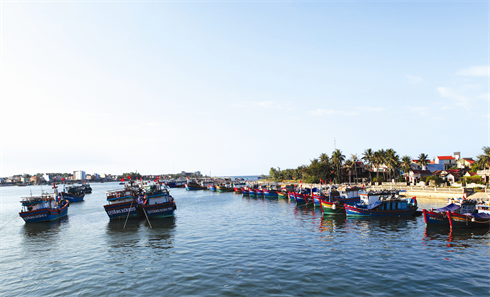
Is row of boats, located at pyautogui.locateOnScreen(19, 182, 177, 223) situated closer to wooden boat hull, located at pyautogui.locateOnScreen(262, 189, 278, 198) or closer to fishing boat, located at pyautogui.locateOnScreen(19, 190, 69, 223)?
fishing boat, located at pyautogui.locateOnScreen(19, 190, 69, 223)

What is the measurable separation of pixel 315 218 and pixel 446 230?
1787 cm

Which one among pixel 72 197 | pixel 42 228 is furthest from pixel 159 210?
pixel 72 197

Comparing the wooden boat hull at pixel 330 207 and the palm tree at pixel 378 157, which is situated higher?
the palm tree at pixel 378 157

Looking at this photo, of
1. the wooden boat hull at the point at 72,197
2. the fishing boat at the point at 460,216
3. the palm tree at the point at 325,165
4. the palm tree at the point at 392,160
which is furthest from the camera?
the palm tree at the point at 325,165

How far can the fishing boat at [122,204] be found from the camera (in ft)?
159

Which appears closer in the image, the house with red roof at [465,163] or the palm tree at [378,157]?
the palm tree at [378,157]

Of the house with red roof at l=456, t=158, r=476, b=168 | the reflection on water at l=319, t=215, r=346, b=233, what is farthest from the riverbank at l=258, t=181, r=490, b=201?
the house with red roof at l=456, t=158, r=476, b=168

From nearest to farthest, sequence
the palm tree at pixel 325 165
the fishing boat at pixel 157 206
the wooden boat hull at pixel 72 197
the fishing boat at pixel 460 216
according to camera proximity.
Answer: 1. the fishing boat at pixel 460 216
2. the fishing boat at pixel 157 206
3. the wooden boat hull at pixel 72 197
4. the palm tree at pixel 325 165

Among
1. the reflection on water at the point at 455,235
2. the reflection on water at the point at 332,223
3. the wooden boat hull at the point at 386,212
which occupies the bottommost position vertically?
the reflection on water at the point at 332,223

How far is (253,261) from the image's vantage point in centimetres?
2327

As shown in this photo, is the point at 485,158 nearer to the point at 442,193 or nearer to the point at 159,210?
the point at 442,193

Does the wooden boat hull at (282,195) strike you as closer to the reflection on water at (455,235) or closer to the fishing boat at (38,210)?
the reflection on water at (455,235)

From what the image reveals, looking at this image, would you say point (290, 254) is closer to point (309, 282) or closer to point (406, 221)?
point (309, 282)

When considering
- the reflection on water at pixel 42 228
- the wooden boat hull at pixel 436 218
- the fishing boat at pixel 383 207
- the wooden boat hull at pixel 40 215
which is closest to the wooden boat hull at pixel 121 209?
the reflection on water at pixel 42 228
